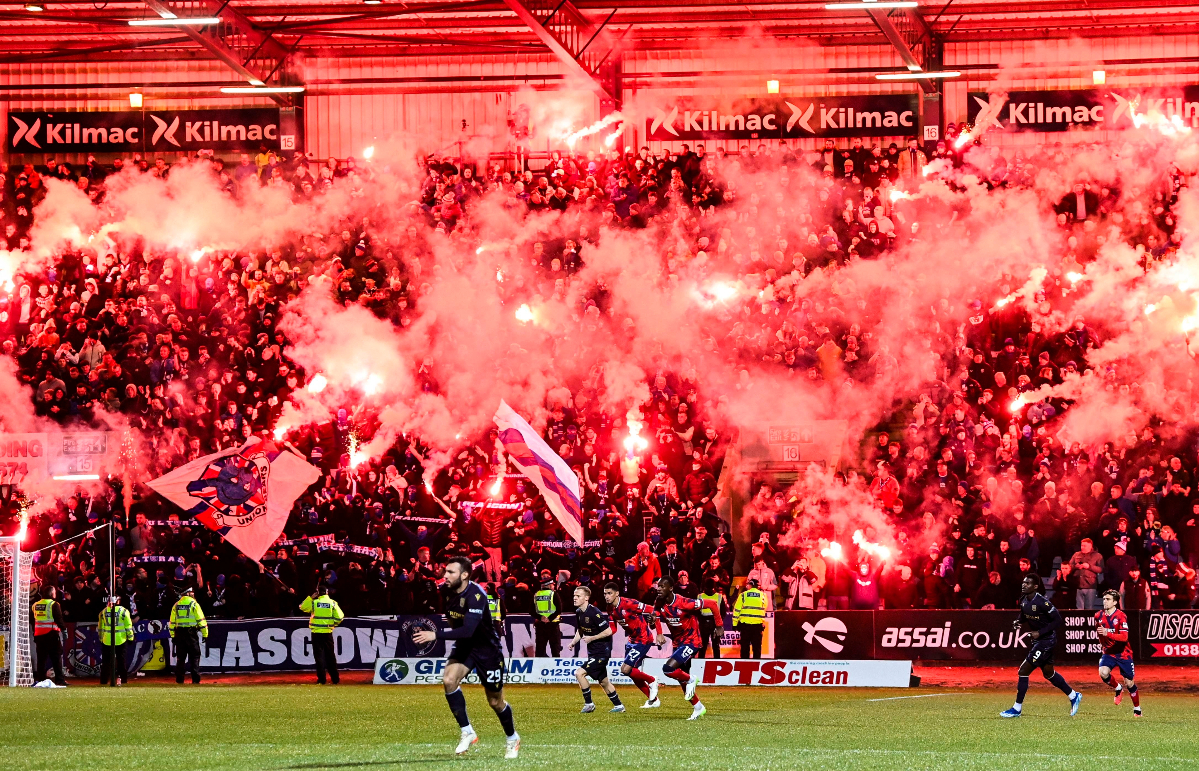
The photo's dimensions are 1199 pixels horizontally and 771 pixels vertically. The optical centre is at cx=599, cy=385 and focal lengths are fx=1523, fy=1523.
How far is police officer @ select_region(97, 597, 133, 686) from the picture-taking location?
23.6 m

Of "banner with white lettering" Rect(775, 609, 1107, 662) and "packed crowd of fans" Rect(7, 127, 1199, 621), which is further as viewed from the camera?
"packed crowd of fans" Rect(7, 127, 1199, 621)

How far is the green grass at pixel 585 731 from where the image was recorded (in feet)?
39.1

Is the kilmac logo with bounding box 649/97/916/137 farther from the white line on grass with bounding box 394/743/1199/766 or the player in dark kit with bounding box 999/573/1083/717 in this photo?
the white line on grass with bounding box 394/743/1199/766

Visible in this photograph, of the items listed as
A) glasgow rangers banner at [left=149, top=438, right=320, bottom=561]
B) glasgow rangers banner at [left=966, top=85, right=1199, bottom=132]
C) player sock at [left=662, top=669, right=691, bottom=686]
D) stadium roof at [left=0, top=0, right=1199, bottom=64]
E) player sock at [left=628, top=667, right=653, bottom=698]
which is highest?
stadium roof at [left=0, top=0, right=1199, bottom=64]

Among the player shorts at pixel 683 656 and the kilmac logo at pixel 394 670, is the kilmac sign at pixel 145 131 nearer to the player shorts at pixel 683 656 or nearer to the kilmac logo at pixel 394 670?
the kilmac logo at pixel 394 670

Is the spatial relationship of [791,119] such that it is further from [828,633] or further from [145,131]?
[145,131]

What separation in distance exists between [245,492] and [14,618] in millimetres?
4014

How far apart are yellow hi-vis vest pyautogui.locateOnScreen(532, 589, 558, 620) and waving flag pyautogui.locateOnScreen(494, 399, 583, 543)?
3423 mm

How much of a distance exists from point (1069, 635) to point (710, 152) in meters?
13.0

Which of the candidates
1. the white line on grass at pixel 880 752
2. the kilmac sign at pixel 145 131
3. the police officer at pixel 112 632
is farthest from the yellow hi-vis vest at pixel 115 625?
the kilmac sign at pixel 145 131

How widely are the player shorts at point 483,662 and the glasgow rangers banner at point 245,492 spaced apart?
11153 millimetres

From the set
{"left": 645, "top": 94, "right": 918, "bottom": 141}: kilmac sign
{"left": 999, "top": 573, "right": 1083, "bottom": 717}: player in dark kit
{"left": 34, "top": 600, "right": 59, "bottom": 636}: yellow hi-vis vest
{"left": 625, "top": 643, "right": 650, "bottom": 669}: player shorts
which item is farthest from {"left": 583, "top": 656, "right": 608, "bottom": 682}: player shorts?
{"left": 645, "top": 94, "right": 918, "bottom": 141}: kilmac sign

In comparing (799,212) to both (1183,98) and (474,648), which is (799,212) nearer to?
(1183,98)

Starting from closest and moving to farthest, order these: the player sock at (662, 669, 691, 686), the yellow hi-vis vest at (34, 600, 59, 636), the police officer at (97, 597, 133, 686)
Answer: the player sock at (662, 669, 691, 686)
the yellow hi-vis vest at (34, 600, 59, 636)
the police officer at (97, 597, 133, 686)
